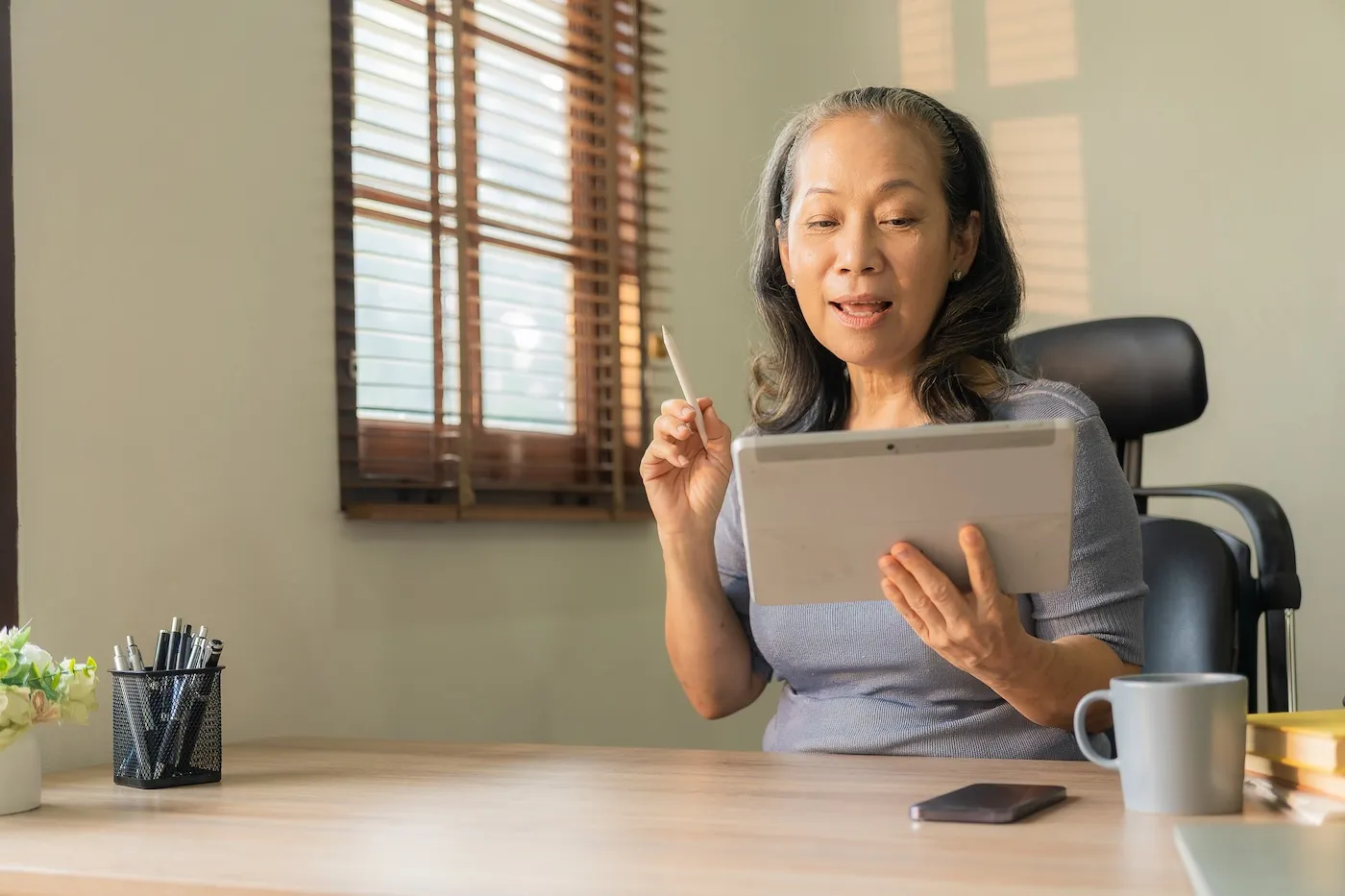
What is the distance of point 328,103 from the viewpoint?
76.4 inches

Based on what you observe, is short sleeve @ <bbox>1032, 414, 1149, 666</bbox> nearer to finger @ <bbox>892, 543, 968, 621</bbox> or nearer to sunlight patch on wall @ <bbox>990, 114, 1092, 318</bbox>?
finger @ <bbox>892, 543, 968, 621</bbox>

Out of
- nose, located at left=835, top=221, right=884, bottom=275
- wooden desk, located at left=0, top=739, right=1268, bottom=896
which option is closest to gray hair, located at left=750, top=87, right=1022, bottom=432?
nose, located at left=835, top=221, right=884, bottom=275

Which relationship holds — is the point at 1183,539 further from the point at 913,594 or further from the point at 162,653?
the point at 162,653

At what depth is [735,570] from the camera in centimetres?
170

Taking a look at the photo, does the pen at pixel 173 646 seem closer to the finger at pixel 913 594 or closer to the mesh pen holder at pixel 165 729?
the mesh pen holder at pixel 165 729

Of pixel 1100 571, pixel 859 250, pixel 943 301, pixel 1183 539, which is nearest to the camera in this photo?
A: pixel 1100 571

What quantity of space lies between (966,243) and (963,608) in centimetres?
63

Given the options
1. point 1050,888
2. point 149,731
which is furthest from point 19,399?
point 1050,888

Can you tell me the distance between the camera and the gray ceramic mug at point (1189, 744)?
96 centimetres

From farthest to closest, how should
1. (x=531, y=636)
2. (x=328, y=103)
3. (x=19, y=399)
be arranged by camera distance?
(x=531, y=636) → (x=328, y=103) → (x=19, y=399)

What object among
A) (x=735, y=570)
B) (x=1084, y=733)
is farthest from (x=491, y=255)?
(x=1084, y=733)

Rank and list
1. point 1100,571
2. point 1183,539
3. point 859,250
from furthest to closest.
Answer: point 1183,539, point 859,250, point 1100,571

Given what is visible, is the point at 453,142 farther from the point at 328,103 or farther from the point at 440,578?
the point at 440,578

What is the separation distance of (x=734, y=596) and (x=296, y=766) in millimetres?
557
